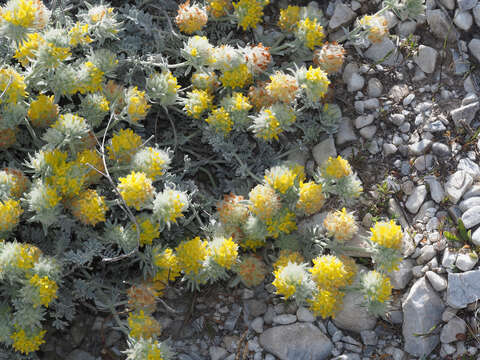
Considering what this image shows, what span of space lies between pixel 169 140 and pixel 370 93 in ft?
5.21

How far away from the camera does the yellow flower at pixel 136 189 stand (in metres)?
3.41

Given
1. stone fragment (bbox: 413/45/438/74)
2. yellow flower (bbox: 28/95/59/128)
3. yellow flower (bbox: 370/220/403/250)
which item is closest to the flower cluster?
yellow flower (bbox: 28/95/59/128)

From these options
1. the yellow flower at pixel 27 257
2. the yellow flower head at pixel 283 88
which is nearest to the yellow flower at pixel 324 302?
the yellow flower head at pixel 283 88

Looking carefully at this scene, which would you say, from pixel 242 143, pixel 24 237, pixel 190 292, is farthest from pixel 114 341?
pixel 242 143

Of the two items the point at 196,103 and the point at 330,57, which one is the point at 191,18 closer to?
the point at 196,103

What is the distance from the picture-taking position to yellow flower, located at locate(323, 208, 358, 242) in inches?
142

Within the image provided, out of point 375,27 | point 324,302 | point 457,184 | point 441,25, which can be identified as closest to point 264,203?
point 324,302

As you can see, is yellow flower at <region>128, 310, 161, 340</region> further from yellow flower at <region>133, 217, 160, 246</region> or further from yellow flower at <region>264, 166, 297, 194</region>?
yellow flower at <region>264, 166, 297, 194</region>

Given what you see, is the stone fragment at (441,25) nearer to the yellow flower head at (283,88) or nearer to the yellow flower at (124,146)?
the yellow flower head at (283,88)

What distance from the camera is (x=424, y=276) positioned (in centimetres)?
377

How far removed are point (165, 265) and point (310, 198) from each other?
1.02 m

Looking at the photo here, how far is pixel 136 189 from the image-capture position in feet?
11.2

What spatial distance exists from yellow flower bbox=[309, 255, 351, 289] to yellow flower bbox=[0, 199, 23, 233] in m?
1.81

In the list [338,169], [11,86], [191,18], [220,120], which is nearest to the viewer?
[11,86]
